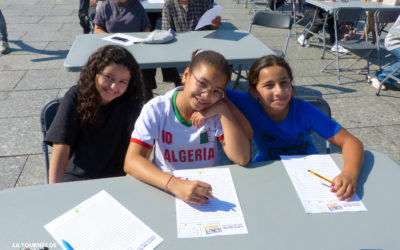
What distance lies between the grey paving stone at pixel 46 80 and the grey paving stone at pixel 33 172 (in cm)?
162

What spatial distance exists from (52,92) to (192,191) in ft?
10.9

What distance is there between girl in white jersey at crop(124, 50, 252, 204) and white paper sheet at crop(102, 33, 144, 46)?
1.58 m

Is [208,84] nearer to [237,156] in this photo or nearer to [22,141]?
[237,156]

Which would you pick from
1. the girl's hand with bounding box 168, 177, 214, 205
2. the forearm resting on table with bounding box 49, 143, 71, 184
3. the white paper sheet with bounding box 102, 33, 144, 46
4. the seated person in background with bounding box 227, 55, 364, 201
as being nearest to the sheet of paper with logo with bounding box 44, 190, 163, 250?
the girl's hand with bounding box 168, 177, 214, 205

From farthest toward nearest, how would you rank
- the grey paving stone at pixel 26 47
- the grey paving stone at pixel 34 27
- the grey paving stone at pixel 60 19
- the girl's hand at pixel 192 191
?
the grey paving stone at pixel 60 19, the grey paving stone at pixel 34 27, the grey paving stone at pixel 26 47, the girl's hand at pixel 192 191

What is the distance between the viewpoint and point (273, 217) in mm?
990

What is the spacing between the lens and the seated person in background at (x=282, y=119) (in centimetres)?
135

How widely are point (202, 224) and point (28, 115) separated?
293 cm

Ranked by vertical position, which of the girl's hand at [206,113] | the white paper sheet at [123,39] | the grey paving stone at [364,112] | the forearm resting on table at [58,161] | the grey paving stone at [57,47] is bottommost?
the grey paving stone at [364,112]

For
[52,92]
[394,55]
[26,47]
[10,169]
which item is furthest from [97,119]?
[26,47]

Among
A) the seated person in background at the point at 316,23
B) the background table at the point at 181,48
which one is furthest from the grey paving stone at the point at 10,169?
the seated person in background at the point at 316,23

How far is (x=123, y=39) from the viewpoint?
2.89 meters

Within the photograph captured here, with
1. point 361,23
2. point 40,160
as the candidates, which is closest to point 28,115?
point 40,160

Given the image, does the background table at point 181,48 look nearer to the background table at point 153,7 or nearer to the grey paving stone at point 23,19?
the background table at point 153,7
